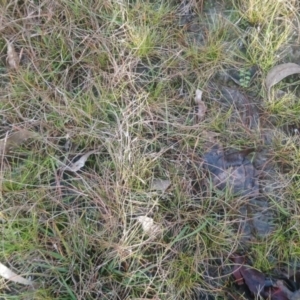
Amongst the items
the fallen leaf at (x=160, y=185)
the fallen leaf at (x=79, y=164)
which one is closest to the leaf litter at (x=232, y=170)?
the fallen leaf at (x=160, y=185)

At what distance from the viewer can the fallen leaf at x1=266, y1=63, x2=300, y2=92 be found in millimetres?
1728

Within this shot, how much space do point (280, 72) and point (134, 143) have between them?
2.04 ft

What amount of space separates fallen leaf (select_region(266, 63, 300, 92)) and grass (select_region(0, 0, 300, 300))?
1.0 inches

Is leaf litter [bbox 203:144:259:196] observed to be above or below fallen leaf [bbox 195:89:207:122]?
below

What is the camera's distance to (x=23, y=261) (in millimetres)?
1472

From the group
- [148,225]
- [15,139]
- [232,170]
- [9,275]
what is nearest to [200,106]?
[232,170]

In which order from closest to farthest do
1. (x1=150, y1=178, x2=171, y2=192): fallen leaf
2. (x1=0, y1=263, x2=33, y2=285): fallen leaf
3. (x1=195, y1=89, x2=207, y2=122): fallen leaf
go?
(x1=0, y1=263, x2=33, y2=285): fallen leaf
(x1=150, y1=178, x2=171, y2=192): fallen leaf
(x1=195, y1=89, x2=207, y2=122): fallen leaf

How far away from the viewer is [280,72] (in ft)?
5.70

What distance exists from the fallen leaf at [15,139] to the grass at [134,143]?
0.09 feet

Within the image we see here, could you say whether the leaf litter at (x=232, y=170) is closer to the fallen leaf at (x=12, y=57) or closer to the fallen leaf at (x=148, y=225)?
the fallen leaf at (x=148, y=225)

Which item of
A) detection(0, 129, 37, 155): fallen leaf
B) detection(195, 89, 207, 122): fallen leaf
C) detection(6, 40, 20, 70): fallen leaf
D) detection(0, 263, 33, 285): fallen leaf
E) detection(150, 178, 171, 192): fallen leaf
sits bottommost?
detection(0, 263, 33, 285): fallen leaf

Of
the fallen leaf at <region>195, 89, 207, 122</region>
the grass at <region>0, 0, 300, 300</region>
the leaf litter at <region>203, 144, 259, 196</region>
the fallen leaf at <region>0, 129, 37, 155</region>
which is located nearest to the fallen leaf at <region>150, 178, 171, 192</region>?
the grass at <region>0, 0, 300, 300</region>

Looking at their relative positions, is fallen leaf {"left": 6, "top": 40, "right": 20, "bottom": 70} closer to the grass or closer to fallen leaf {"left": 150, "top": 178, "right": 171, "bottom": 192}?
the grass

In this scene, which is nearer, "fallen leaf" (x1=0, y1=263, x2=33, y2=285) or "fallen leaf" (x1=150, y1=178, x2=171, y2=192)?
"fallen leaf" (x1=0, y1=263, x2=33, y2=285)
